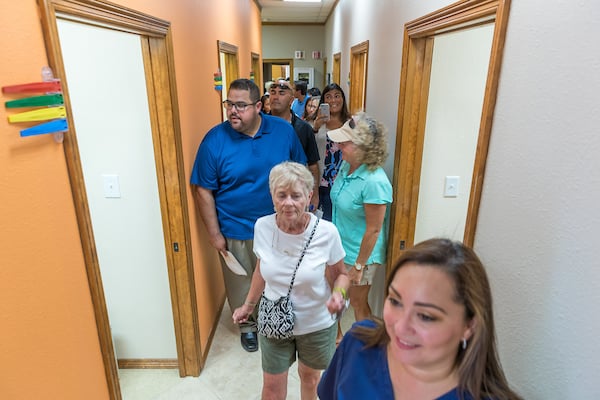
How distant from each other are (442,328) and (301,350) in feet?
3.20

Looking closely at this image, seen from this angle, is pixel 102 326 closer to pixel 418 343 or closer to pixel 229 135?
pixel 418 343

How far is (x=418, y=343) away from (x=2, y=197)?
1018mm

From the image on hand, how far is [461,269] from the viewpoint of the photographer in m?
0.88

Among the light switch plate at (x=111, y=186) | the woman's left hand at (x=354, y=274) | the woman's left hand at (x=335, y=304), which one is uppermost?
the light switch plate at (x=111, y=186)

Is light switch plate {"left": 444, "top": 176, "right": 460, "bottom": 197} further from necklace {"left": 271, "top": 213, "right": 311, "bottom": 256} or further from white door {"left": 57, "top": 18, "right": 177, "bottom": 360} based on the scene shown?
white door {"left": 57, "top": 18, "right": 177, "bottom": 360}

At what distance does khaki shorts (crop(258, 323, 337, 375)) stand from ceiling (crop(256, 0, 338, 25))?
6506mm

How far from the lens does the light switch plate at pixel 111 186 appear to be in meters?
2.09

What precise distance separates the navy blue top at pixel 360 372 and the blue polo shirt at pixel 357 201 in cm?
95

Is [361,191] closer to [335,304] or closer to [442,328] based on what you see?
[335,304]

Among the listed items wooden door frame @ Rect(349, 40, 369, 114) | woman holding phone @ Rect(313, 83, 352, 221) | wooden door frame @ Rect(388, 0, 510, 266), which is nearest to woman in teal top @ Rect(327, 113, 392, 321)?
wooden door frame @ Rect(388, 0, 510, 266)

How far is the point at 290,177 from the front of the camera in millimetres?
1483

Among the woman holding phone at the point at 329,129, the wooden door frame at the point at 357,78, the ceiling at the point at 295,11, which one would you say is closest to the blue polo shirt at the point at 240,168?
the woman holding phone at the point at 329,129

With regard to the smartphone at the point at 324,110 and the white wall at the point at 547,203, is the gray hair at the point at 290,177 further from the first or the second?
the smartphone at the point at 324,110

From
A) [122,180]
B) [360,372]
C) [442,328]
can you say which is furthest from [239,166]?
[442,328]
